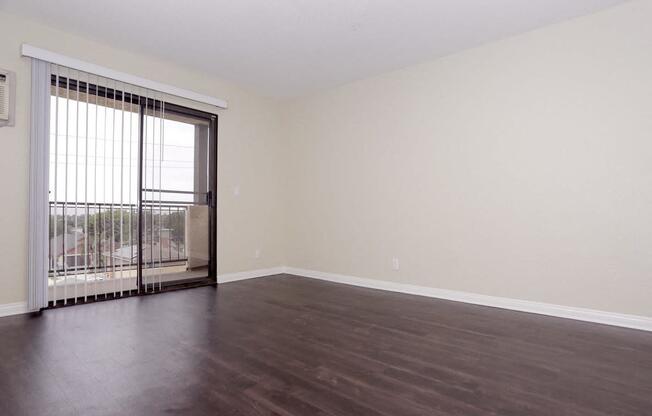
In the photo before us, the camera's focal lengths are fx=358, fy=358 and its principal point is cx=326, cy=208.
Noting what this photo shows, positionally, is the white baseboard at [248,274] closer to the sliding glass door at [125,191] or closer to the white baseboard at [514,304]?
the sliding glass door at [125,191]

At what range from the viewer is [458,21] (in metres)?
3.16

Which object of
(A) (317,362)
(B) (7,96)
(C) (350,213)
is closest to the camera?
(A) (317,362)

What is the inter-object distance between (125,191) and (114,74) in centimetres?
119

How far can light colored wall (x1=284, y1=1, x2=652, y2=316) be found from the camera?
2869 millimetres

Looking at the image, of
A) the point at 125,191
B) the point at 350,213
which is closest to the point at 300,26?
the point at 350,213

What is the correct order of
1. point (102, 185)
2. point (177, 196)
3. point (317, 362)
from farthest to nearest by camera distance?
point (177, 196)
point (102, 185)
point (317, 362)

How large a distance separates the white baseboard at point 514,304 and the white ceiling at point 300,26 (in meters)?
2.51

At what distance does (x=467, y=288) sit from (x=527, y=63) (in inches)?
88.0

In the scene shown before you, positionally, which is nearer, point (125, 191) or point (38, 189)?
point (38, 189)

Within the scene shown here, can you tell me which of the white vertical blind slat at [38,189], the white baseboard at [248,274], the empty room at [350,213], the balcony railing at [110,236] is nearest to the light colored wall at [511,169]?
the empty room at [350,213]

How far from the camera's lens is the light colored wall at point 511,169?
2869 mm

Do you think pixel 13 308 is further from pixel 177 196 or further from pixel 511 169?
pixel 511 169

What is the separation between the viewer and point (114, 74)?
365 cm

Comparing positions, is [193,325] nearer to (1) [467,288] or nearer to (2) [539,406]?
(2) [539,406]
